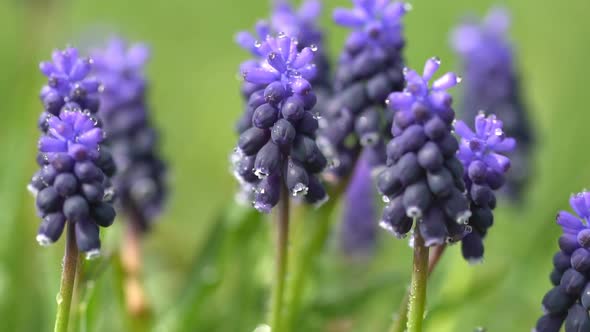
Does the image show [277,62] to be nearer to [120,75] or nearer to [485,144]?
[485,144]

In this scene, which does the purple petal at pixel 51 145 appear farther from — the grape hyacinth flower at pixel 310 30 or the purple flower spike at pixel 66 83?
the grape hyacinth flower at pixel 310 30

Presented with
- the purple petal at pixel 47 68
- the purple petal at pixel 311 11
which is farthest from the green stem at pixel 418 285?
the purple petal at pixel 311 11

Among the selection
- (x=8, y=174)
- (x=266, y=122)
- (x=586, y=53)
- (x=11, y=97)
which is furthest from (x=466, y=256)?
(x=586, y=53)

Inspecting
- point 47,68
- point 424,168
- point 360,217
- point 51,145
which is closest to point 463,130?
point 424,168

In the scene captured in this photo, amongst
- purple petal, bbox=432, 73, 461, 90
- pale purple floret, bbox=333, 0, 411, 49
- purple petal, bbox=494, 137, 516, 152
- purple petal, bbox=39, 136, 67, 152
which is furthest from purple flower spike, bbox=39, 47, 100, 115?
purple petal, bbox=494, 137, 516, 152

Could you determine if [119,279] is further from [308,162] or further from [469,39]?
[469,39]

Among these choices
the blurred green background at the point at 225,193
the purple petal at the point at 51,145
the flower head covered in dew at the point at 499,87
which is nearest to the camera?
the purple petal at the point at 51,145
